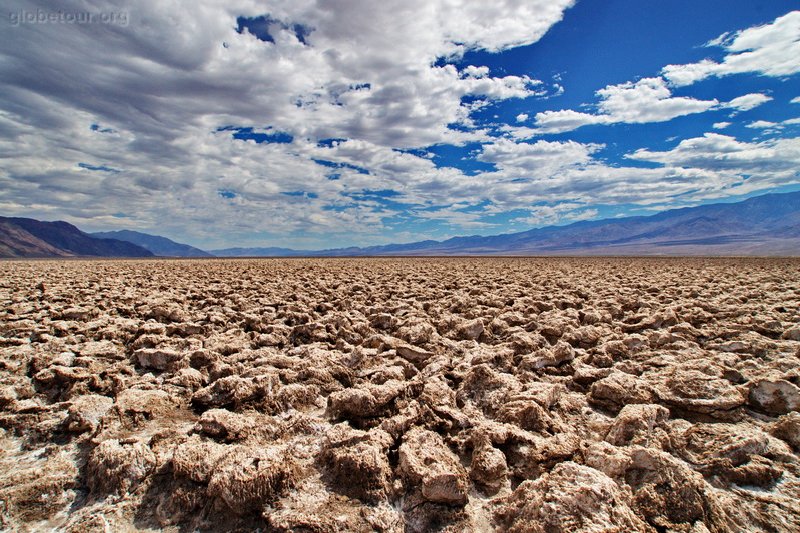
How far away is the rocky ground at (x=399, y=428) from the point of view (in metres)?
1.77

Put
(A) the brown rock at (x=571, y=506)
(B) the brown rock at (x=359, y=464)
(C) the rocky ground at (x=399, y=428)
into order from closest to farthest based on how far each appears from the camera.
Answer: (A) the brown rock at (x=571, y=506)
(C) the rocky ground at (x=399, y=428)
(B) the brown rock at (x=359, y=464)

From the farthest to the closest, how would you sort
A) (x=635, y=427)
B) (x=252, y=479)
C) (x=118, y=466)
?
1. (x=635, y=427)
2. (x=118, y=466)
3. (x=252, y=479)

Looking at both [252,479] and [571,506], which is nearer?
[571,506]

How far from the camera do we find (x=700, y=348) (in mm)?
4164

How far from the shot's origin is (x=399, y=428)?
2.39 m

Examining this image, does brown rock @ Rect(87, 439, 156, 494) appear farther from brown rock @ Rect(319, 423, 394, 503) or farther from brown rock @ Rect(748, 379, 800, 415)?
brown rock @ Rect(748, 379, 800, 415)

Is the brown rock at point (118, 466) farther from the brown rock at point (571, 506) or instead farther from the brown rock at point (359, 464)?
the brown rock at point (571, 506)

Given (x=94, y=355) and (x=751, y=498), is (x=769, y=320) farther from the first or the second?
(x=94, y=355)

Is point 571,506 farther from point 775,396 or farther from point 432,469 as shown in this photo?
point 775,396

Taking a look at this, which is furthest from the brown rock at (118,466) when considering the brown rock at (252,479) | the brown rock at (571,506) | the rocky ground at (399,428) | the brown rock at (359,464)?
the brown rock at (571,506)

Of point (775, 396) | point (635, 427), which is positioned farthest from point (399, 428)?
point (775, 396)

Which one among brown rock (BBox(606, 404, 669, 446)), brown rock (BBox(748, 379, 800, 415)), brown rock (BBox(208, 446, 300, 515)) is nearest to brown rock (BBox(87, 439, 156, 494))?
brown rock (BBox(208, 446, 300, 515))

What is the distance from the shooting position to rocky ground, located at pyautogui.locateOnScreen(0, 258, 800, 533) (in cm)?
177

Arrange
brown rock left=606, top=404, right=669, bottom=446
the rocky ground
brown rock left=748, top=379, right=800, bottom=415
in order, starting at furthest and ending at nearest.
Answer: brown rock left=748, top=379, right=800, bottom=415 < brown rock left=606, top=404, right=669, bottom=446 < the rocky ground
